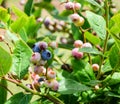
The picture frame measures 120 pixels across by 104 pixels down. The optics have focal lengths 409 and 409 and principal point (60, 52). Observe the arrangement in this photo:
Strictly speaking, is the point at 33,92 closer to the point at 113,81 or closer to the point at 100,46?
the point at 113,81

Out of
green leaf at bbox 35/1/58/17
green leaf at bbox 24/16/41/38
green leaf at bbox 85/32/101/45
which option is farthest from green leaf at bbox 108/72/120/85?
green leaf at bbox 35/1/58/17

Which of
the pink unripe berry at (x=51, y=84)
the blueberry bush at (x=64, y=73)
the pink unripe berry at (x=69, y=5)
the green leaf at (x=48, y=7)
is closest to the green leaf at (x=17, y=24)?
the blueberry bush at (x=64, y=73)

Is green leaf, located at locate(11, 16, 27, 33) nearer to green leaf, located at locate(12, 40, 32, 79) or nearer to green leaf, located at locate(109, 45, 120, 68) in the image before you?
green leaf, located at locate(12, 40, 32, 79)

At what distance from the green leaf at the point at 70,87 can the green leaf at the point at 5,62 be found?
117mm

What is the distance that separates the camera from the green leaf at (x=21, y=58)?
0.85 meters

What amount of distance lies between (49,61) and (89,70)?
0.40ft

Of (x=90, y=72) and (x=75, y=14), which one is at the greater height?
(x=75, y=14)

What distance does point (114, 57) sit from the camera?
873mm

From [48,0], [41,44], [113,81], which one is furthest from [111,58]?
[48,0]

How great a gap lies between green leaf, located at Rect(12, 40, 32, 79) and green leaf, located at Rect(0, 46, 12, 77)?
2.3 inches

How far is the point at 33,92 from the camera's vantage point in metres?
0.83

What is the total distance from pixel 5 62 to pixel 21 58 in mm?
89

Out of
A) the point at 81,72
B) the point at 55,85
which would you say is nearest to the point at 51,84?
the point at 55,85

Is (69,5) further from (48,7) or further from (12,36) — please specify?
(48,7)
